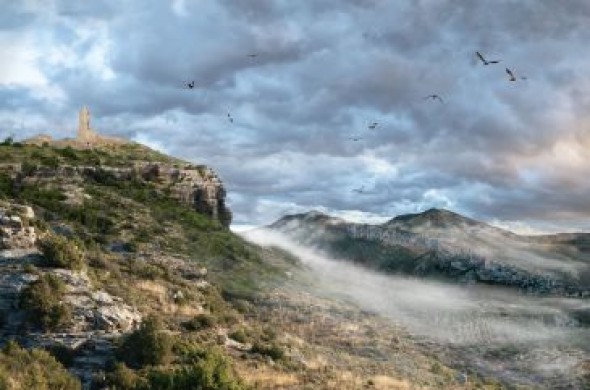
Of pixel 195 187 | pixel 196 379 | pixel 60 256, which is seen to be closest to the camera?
pixel 196 379

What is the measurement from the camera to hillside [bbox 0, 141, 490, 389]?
2775cm

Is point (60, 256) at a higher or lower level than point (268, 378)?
higher

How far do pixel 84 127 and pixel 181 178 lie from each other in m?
20.7

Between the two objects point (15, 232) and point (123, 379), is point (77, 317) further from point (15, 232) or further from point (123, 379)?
point (15, 232)

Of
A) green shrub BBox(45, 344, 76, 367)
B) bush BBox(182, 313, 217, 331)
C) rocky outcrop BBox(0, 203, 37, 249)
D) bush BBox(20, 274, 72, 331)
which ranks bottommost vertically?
green shrub BBox(45, 344, 76, 367)

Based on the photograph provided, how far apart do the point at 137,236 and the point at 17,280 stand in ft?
132

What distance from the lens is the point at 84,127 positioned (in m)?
111

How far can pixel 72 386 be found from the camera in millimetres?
24328

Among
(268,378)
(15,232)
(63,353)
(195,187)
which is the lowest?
(268,378)

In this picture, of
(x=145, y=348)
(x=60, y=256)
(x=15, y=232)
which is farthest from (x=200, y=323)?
(x=15, y=232)

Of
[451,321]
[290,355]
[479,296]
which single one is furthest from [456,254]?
[290,355]

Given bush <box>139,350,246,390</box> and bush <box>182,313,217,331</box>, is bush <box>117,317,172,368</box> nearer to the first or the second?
bush <box>139,350,246,390</box>

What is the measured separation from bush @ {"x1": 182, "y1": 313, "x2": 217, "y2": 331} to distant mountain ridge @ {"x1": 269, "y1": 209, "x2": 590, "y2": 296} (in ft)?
287

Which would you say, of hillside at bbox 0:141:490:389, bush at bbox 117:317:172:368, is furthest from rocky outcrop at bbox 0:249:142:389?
bush at bbox 117:317:172:368
